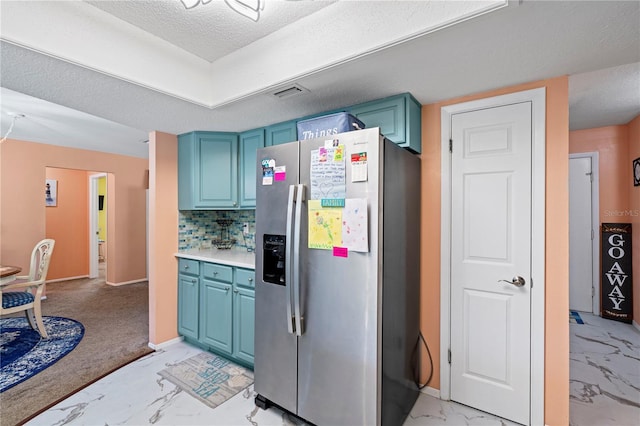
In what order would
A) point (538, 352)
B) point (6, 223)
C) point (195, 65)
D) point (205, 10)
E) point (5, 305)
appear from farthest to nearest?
point (6, 223), point (5, 305), point (195, 65), point (538, 352), point (205, 10)

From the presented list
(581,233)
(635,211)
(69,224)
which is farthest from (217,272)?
(69,224)

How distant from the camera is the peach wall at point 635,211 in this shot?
3217 mm

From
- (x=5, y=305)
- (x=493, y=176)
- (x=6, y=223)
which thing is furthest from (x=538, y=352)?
(x=6, y=223)

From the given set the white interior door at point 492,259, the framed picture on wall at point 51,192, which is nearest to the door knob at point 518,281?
the white interior door at point 492,259

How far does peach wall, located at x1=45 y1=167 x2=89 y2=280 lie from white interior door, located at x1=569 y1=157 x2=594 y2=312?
8201 mm

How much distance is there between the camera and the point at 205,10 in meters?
1.67

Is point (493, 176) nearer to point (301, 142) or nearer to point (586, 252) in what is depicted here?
point (301, 142)

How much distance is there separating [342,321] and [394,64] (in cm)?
147

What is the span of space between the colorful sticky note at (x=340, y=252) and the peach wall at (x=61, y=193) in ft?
17.0

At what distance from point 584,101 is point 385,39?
2430mm

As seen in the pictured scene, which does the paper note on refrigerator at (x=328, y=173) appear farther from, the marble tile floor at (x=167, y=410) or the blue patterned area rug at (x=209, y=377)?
the blue patterned area rug at (x=209, y=377)

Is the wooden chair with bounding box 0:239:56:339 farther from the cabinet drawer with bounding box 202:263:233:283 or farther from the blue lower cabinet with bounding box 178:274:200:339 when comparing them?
the cabinet drawer with bounding box 202:263:233:283

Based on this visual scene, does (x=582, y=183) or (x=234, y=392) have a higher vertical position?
(x=582, y=183)

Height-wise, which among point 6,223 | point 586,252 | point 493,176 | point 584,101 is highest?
point 584,101
